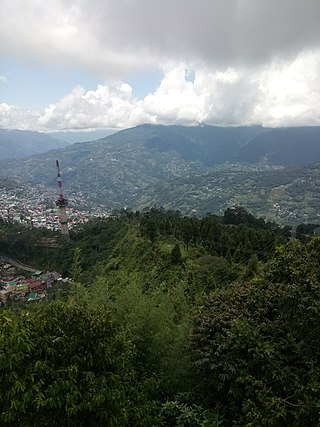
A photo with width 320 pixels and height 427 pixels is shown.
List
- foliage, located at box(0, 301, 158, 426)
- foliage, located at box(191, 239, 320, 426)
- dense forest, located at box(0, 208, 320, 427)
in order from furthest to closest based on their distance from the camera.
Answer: foliage, located at box(191, 239, 320, 426)
dense forest, located at box(0, 208, 320, 427)
foliage, located at box(0, 301, 158, 426)

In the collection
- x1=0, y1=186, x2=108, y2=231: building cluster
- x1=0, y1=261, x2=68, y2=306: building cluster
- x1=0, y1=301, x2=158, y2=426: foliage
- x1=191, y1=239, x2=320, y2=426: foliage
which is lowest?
x1=0, y1=186, x2=108, y2=231: building cluster

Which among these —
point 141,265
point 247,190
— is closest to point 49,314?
point 141,265

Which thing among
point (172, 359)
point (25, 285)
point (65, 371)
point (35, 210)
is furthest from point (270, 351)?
point (35, 210)

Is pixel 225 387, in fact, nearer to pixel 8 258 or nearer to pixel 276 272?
pixel 276 272

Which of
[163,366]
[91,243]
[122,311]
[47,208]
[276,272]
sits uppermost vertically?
[276,272]

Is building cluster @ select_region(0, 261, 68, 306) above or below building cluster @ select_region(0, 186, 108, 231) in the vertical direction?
above

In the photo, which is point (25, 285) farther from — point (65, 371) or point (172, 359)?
point (65, 371)

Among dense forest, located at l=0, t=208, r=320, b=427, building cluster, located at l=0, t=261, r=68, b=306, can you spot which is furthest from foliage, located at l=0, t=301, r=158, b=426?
building cluster, located at l=0, t=261, r=68, b=306

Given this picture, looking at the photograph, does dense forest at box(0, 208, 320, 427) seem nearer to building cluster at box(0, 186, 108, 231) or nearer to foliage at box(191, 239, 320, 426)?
foliage at box(191, 239, 320, 426)
